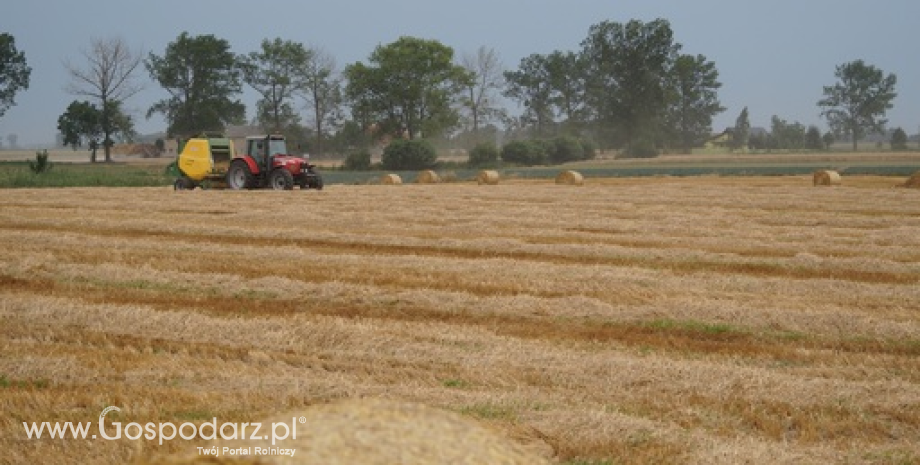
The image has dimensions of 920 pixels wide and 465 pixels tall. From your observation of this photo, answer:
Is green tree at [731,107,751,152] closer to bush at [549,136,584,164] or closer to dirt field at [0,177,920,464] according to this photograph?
bush at [549,136,584,164]

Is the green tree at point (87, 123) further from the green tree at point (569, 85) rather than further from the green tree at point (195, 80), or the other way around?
the green tree at point (569, 85)

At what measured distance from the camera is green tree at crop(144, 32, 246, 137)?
73250 mm

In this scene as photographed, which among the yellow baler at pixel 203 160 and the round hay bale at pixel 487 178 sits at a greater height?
the yellow baler at pixel 203 160

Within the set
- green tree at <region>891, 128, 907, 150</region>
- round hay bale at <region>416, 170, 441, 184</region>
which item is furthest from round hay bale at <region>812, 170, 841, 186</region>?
green tree at <region>891, 128, 907, 150</region>

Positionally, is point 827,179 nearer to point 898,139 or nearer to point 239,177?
point 239,177

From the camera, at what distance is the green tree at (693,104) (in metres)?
94.0

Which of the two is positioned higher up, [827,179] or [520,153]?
[520,153]

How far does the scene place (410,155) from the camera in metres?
56.3

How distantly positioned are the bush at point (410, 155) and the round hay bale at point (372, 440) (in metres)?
53.3

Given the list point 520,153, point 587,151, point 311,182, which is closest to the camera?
point 311,182

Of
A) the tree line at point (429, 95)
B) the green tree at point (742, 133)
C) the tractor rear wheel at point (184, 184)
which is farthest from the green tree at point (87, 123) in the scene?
the green tree at point (742, 133)

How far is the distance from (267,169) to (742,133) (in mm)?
84393

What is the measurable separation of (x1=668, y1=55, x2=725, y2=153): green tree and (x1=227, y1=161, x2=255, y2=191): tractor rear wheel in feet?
234

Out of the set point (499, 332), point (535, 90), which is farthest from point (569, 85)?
point (499, 332)
